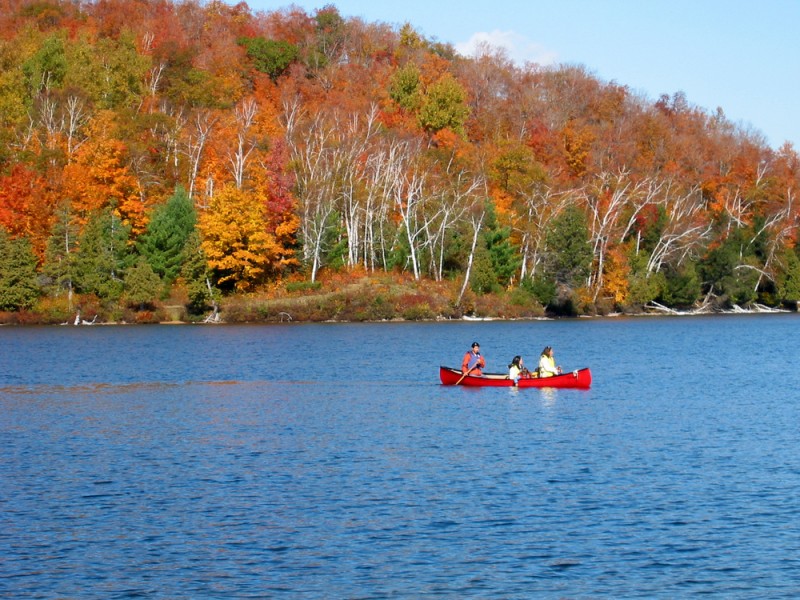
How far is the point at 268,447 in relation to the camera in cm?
3105

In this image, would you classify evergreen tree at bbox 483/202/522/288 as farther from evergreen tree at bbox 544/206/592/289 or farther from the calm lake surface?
the calm lake surface

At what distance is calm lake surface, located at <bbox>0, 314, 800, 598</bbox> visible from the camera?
18766mm

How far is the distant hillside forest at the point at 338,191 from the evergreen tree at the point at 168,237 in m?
0.19

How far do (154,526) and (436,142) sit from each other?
95395mm

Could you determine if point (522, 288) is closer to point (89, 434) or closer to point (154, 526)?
point (89, 434)

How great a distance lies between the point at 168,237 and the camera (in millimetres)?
89812

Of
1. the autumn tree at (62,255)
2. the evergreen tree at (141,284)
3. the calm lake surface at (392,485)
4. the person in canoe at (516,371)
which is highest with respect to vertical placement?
the autumn tree at (62,255)

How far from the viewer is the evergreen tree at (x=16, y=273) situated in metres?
84.7

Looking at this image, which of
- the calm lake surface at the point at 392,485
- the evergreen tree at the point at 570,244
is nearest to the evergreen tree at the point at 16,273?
the calm lake surface at the point at 392,485

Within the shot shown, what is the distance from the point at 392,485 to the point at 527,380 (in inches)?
764

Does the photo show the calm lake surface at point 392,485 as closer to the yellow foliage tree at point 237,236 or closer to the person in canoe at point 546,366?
the person in canoe at point 546,366

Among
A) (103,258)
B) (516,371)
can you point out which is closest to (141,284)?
(103,258)

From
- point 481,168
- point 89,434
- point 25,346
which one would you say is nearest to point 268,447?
point 89,434

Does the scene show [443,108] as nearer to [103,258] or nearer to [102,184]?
[102,184]
